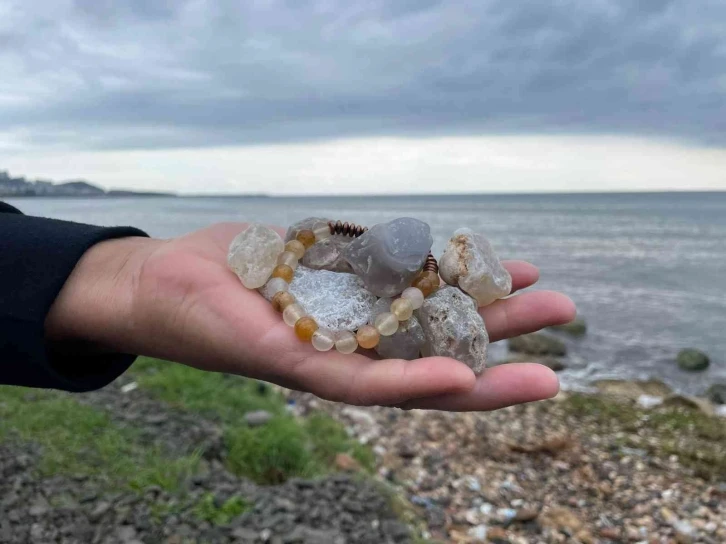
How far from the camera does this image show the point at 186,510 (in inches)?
147

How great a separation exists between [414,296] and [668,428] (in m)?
7.04

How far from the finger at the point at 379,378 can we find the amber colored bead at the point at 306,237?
3.59 feet

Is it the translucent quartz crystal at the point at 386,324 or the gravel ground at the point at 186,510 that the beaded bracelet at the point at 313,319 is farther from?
the gravel ground at the point at 186,510

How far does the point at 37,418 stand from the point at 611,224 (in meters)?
47.5

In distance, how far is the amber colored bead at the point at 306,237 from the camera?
318 centimetres

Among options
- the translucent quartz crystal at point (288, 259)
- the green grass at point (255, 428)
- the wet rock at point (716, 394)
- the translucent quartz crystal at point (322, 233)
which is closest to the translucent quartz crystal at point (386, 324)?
the translucent quartz crystal at point (288, 259)

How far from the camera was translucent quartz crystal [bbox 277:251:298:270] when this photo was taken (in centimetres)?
297

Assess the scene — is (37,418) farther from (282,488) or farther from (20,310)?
(20,310)

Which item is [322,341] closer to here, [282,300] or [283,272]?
[282,300]

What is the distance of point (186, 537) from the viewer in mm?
3510

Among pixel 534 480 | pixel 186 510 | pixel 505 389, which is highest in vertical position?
pixel 505 389

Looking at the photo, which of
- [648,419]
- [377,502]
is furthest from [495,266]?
[648,419]

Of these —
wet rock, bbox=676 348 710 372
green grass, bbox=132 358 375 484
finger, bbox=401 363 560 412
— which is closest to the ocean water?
wet rock, bbox=676 348 710 372

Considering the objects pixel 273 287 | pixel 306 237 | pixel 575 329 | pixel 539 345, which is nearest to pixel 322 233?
pixel 306 237
